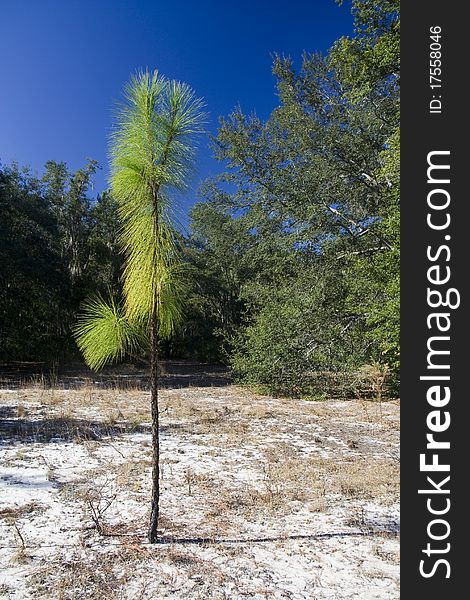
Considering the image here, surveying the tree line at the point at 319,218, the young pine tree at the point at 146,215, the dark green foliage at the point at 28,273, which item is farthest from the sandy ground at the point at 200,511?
the dark green foliage at the point at 28,273

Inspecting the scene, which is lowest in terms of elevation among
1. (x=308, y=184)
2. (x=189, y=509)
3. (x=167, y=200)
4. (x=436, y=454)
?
(x=189, y=509)

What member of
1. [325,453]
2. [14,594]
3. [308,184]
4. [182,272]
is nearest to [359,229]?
[308,184]

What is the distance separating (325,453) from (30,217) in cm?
1332

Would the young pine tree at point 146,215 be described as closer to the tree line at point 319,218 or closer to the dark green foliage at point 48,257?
the tree line at point 319,218

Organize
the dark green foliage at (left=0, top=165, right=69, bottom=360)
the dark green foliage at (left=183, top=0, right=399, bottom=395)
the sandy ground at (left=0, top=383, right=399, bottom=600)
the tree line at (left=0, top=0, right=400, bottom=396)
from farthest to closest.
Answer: the dark green foliage at (left=0, top=165, right=69, bottom=360) < the dark green foliage at (left=183, top=0, right=399, bottom=395) < the tree line at (left=0, top=0, right=400, bottom=396) < the sandy ground at (left=0, top=383, right=399, bottom=600)

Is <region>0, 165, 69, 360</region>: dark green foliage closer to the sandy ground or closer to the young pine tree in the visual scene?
the sandy ground

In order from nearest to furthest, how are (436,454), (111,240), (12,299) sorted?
(436,454)
(12,299)
(111,240)

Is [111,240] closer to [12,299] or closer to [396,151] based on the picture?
[12,299]

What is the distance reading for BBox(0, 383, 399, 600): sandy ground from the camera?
2.20 m

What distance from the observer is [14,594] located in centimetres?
205

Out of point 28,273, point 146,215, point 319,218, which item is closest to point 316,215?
point 319,218

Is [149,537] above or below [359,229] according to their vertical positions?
below

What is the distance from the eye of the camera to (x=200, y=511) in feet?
10.3

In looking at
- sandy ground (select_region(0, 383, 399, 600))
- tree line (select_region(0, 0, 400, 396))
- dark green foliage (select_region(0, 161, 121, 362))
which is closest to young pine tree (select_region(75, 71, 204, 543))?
sandy ground (select_region(0, 383, 399, 600))
